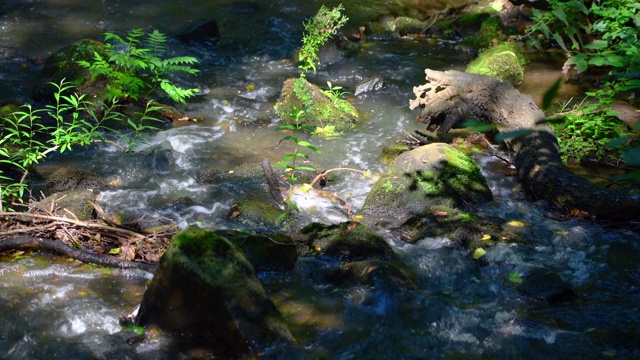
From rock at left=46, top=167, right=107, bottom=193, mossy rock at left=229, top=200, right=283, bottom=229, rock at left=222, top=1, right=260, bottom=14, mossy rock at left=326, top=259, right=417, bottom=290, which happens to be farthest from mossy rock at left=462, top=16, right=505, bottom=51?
rock at left=46, top=167, right=107, bottom=193

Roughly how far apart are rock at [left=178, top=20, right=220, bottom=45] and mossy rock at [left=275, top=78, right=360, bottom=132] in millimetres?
3529

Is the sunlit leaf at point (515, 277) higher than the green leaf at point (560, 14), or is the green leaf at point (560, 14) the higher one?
the green leaf at point (560, 14)

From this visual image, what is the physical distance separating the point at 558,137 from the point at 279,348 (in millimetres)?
4977

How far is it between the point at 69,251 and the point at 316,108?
13.6 feet

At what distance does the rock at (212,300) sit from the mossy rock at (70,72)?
5.27 metres

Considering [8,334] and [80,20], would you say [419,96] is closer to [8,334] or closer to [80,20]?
[8,334]

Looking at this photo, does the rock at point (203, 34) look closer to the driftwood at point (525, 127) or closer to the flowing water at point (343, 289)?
the flowing water at point (343, 289)

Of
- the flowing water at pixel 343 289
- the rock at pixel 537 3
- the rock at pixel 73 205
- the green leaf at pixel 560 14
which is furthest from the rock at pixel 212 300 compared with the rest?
the rock at pixel 537 3

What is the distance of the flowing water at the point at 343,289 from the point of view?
12.2ft

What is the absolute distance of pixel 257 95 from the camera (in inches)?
343

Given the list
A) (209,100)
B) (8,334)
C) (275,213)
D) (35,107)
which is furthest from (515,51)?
(8,334)

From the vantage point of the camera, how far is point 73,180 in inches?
237

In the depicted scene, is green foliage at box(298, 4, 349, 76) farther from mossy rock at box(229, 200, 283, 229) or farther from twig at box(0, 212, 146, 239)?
twig at box(0, 212, 146, 239)

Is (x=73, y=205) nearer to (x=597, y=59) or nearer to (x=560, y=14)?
(x=597, y=59)
